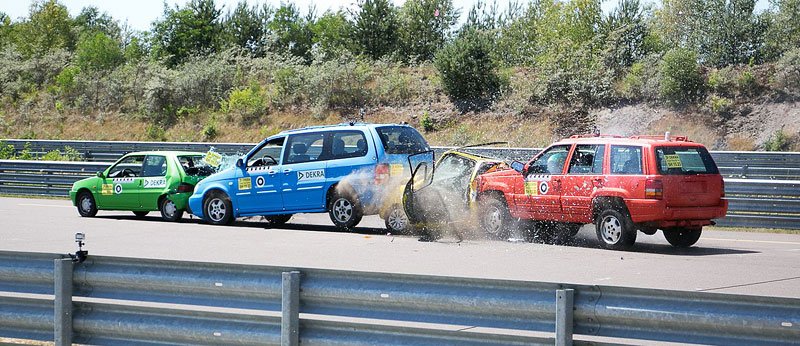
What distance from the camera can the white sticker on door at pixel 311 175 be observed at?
18.8 m

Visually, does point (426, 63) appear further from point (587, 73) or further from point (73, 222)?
point (73, 222)

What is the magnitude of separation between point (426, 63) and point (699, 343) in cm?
4618

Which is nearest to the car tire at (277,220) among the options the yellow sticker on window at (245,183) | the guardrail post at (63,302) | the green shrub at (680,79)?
the yellow sticker on window at (245,183)

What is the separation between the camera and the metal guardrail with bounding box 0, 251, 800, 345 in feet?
17.0

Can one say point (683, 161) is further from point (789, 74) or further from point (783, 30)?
point (783, 30)

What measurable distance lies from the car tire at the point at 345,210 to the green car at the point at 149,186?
13.7 ft

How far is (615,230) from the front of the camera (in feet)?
51.5

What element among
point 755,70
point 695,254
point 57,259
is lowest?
point 695,254

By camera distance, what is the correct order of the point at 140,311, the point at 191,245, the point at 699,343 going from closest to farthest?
the point at 699,343
the point at 140,311
the point at 191,245

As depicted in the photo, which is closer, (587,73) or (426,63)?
(587,73)

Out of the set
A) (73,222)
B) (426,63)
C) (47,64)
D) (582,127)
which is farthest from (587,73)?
(47,64)

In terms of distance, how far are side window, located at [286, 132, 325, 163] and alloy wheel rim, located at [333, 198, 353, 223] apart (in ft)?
3.16

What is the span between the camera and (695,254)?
15.4 metres

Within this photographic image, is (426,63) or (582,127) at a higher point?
(426,63)
